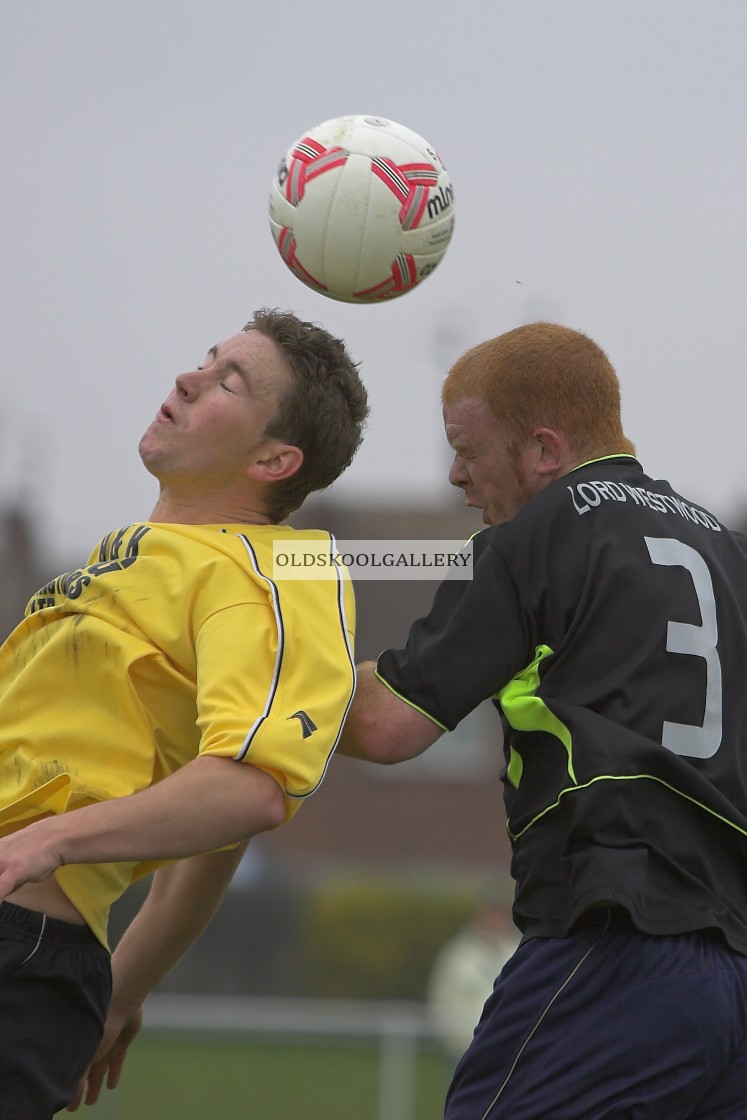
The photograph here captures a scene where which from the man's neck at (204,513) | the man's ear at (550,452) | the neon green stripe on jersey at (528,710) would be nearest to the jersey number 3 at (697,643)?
the neon green stripe on jersey at (528,710)

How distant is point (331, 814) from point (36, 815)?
31086 millimetres

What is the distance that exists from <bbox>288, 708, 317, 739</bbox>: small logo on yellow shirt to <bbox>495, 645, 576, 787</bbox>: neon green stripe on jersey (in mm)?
528

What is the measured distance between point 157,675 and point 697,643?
1.28 m

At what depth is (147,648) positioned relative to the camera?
333cm

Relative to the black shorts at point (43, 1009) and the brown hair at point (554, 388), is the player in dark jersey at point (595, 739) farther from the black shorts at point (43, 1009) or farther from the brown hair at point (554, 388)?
the black shorts at point (43, 1009)

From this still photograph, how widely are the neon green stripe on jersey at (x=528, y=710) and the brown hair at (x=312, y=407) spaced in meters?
0.83

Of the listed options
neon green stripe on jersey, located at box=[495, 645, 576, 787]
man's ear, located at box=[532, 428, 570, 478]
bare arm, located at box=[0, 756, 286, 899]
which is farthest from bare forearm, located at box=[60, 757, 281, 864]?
man's ear, located at box=[532, 428, 570, 478]

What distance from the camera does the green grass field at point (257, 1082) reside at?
386 inches

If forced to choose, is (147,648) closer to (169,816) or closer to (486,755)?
(169,816)

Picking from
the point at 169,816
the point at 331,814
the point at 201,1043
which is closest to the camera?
the point at 169,816

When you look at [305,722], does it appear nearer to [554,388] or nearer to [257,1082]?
[554,388]

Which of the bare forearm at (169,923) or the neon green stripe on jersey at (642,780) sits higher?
the neon green stripe on jersey at (642,780)

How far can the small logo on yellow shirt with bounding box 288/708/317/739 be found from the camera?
312 cm

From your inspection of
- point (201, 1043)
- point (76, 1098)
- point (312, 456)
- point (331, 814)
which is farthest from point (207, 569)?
point (331, 814)
